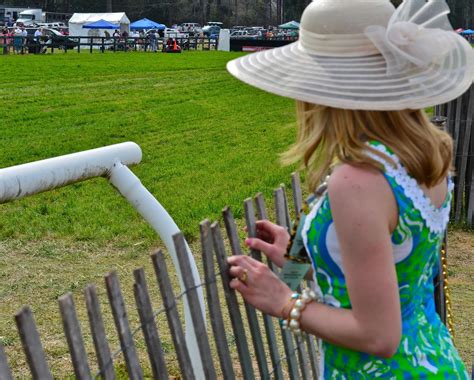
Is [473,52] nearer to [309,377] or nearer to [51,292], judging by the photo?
[309,377]

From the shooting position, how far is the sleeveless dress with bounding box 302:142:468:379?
2016 mm

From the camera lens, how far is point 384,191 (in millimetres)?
1956

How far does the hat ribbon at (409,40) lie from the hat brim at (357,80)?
21mm

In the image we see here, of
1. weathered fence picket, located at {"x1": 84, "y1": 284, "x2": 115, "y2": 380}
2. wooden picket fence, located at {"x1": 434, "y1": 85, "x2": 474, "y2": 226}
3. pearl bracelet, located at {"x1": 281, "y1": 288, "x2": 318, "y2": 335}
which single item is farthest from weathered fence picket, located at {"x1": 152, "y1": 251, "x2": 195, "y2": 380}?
wooden picket fence, located at {"x1": 434, "y1": 85, "x2": 474, "y2": 226}

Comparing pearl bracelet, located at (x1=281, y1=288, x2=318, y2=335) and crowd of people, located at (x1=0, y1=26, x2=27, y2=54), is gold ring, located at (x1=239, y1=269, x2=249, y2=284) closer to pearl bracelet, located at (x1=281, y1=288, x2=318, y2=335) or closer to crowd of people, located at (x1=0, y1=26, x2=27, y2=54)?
pearl bracelet, located at (x1=281, y1=288, x2=318, y2=335)

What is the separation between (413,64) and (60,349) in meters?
3.46

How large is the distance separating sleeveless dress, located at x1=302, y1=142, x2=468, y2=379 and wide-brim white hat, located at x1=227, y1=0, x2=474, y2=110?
0.14 meters

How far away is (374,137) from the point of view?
2.04m

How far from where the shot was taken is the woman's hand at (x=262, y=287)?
2.19 m

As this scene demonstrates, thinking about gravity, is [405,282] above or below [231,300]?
above

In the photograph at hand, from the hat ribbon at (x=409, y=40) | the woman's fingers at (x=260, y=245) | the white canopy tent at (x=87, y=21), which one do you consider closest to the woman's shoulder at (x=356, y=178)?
the hat ribbon at (x=409, y=40)

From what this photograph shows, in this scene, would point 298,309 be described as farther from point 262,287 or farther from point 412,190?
point 412,190

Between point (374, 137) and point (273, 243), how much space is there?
695 millimetres

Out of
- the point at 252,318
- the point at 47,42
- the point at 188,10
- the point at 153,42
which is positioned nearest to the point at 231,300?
the point at 252,318
